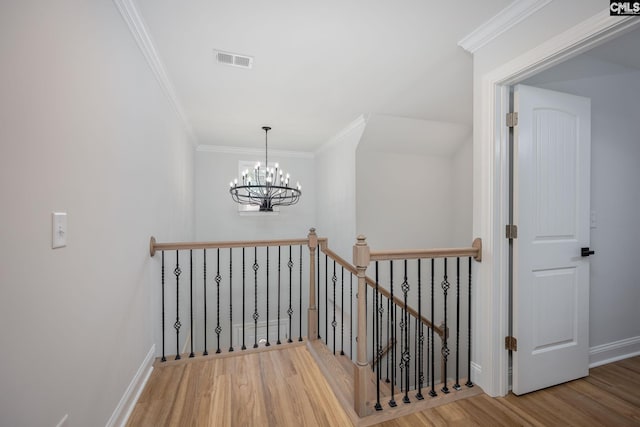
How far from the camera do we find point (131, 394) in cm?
180

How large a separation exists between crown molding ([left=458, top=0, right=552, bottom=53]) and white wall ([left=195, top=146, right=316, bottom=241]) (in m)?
3.87

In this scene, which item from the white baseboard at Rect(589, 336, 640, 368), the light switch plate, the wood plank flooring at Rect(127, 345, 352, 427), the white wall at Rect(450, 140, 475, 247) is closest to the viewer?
the light switch plate

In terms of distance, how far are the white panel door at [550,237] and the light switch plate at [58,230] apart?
2416 millimetres

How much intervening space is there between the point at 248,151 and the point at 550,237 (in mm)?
4680

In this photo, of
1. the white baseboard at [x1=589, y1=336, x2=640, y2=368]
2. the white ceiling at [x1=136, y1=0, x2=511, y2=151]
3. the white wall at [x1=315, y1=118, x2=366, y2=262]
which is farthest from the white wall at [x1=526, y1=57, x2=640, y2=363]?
the white wall at [x1=315, y1=118, x2=366, y2=262]

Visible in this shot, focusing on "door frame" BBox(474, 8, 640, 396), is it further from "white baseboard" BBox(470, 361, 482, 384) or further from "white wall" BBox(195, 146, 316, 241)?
"white wall" BBox(195, 146, 316, 241)

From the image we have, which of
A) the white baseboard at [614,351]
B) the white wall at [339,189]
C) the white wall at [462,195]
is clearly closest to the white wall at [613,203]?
the white baseboard at [614,351]

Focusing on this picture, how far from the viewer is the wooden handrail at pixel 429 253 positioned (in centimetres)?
→ 183

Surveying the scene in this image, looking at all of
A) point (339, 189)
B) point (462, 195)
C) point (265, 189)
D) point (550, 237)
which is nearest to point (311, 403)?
point (550, 237)

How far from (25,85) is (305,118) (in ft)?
9.80

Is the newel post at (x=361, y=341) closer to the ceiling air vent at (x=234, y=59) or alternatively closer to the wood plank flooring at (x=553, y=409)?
the wood plank flooring at (x=553, y=409)

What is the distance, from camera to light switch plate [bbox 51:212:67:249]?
1.06 m

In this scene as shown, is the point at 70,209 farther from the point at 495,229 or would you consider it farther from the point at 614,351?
the point at 614,351

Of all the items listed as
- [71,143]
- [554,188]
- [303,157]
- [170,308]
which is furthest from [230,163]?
[554,188]
